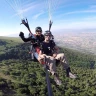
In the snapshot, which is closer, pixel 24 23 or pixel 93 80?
Answer: pixel 24 23

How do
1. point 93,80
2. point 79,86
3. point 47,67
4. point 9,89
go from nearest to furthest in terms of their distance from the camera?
point 47,67, point 9,89, point 79,86, point 93,80

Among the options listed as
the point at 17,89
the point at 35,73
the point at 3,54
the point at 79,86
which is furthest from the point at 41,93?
the point at 3,54

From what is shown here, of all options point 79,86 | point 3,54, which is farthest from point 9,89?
point 3,54

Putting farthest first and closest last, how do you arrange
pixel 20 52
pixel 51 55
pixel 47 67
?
pixel 20 52 → pixel 51 55 → pixel 47 67

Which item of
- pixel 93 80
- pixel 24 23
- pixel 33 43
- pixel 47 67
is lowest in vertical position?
pixel 93 80

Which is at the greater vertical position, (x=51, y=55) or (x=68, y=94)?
(x=51, y=55)

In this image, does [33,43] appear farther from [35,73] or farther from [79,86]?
[35,73]

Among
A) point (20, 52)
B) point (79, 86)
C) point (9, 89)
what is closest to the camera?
point (9, 89)

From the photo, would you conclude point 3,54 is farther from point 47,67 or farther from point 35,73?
point 47,67

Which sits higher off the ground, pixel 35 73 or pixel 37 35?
pixel 37 35
